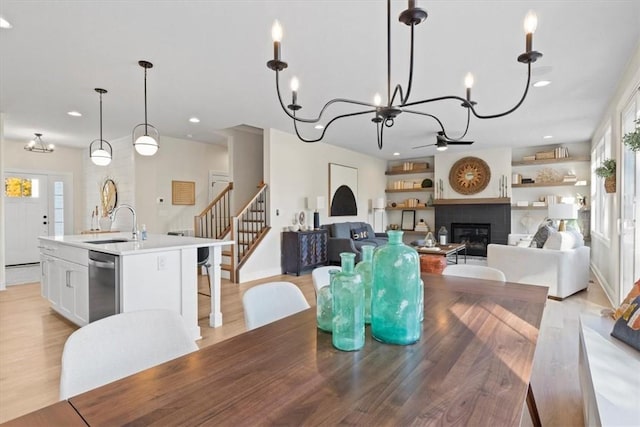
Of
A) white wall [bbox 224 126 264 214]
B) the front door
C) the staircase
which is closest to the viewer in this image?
the staircase

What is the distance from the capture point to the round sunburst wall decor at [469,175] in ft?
27.0

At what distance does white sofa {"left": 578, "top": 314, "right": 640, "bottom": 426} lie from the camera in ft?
4.16

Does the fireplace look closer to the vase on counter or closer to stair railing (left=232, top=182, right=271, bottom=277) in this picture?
stair railing (left=232, top=182, right=271, bottom=277)

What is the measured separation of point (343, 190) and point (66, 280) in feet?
18.5

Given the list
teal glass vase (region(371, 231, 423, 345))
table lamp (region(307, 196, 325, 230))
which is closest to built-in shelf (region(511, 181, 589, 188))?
table lamp (region(307, 196, 325, 230))

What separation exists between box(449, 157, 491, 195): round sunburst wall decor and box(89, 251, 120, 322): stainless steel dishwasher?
309 inches

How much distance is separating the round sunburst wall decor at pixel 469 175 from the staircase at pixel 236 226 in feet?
16.8

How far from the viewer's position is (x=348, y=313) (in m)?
1.12

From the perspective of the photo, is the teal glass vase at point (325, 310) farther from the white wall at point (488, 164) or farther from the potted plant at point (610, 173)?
the white wall at point (488, 164)

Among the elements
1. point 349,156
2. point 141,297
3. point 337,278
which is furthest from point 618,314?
point 349,156

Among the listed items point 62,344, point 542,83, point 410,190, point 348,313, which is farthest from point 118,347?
point 410,190

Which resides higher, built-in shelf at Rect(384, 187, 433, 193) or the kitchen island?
built-in shelf at Rect(384, 187, 433, 193)

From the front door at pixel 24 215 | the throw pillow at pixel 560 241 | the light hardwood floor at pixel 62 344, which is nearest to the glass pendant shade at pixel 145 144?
the light hardwood floor at pixel 62 344

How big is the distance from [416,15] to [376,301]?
3.32 ft
